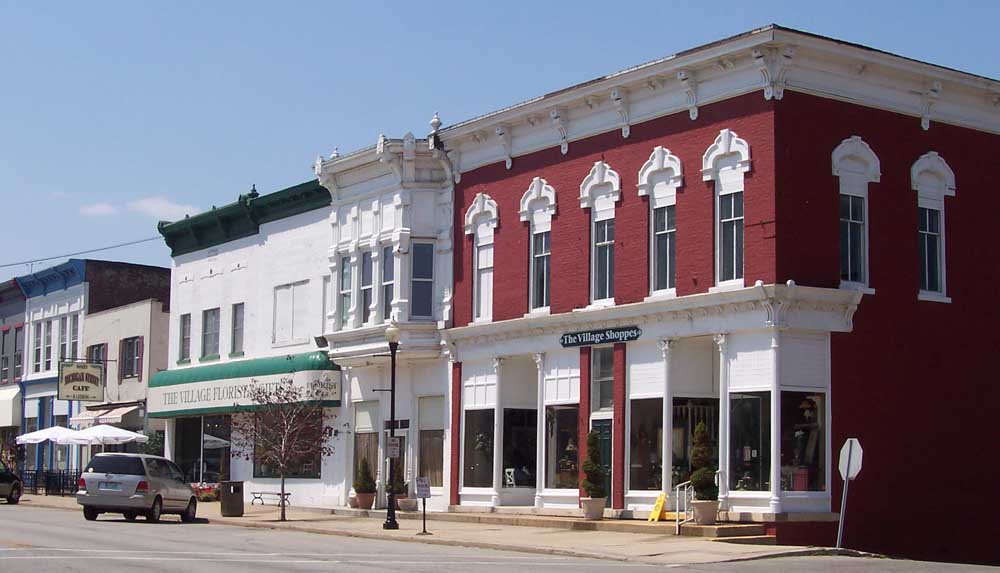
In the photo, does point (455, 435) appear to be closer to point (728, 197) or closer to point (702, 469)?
point (702, 469)

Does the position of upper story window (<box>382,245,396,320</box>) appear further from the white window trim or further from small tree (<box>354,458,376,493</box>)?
the white window trim

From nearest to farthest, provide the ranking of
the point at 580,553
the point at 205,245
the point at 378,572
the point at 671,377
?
the point at 378,572
the point at 580,553
the point at 671,377
the point at 205,245

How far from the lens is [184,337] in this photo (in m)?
49.1

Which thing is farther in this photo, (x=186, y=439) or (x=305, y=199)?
(x=186, y=439)

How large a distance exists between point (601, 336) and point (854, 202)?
670cm

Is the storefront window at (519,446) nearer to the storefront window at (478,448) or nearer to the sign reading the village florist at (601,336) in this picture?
the storefront window at (478,448)

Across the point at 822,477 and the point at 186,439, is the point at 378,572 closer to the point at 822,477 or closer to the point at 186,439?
the point at 822,477

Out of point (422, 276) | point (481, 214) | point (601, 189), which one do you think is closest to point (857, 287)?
point (601, 189)

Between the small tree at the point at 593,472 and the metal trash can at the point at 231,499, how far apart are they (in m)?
11.3

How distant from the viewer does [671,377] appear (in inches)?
1189

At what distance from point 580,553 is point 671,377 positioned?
6517mm

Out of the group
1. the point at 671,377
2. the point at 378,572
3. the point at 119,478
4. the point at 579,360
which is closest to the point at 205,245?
the point at 119,478

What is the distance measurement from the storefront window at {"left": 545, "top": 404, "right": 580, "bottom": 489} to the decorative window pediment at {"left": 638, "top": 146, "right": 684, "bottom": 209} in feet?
18.8

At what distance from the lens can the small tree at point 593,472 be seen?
102 feet
